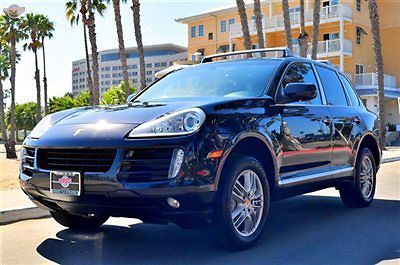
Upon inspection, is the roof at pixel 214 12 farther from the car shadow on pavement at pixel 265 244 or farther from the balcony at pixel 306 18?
the car shadow on pavement at pixel 265 244

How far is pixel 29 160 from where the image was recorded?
471 cm

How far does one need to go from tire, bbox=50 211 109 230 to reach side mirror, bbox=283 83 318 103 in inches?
92.8

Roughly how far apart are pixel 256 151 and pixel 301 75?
150 cm

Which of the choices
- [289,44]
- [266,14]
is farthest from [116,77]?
[289,44]

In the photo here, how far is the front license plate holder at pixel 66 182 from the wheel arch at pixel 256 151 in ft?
3.88

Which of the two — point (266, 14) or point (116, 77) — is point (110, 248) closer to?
point (266, 14)

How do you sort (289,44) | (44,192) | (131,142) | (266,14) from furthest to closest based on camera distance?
(266,14), (289,44), (44,192), (131,142)

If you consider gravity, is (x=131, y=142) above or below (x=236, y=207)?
above

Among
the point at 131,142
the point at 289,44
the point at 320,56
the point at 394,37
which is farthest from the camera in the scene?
the point at 394,37

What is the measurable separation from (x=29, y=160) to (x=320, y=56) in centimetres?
3596

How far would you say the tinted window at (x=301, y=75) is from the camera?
5.66m

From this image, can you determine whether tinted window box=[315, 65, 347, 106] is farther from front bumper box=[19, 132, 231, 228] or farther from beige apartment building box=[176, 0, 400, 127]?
beige apartment building box=[176, 0, 400, 127]

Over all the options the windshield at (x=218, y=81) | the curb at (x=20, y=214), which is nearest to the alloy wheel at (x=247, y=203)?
the windshield at (x=218, y=81)

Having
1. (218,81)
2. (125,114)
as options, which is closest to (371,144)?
(218,81)
